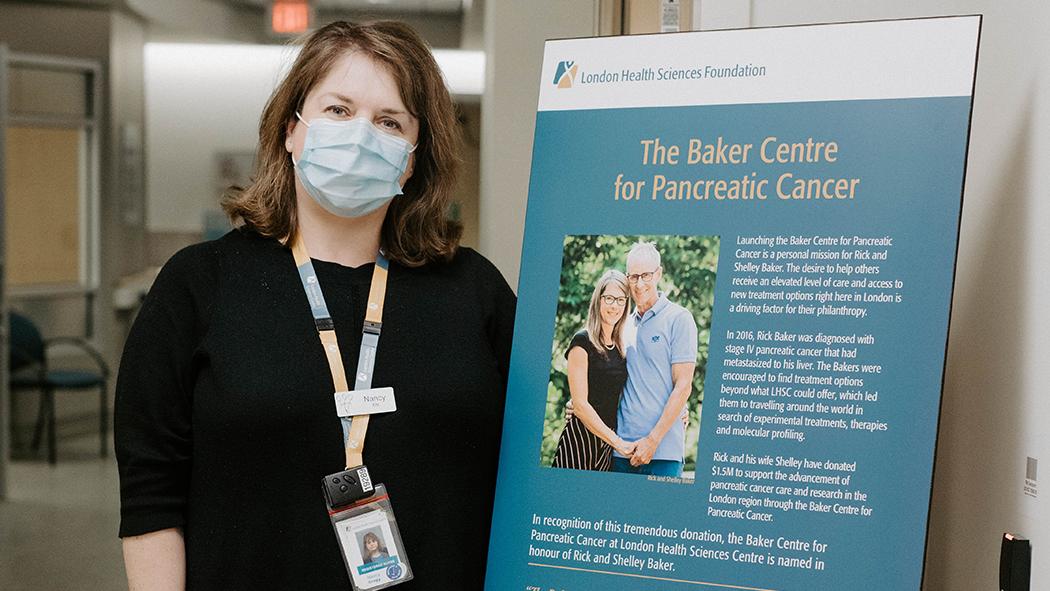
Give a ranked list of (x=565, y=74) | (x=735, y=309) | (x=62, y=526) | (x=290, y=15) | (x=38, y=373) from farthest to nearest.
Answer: (x=290, y=15) < (x=38, y=373) < (x=62, y=526) < (x=565, y=74) < (x=735, y=309)

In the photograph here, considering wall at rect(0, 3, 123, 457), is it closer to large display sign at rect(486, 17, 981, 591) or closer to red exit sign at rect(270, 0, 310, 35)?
red exit sign at rect(270, 0, 310, 35)

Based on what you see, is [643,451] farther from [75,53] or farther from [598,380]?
[75,53]

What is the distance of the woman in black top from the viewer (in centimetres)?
167

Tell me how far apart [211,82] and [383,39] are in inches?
324

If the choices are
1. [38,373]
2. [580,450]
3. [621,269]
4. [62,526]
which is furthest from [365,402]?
[38,373]

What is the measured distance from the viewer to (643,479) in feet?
5.38

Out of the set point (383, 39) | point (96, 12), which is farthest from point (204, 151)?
point (383, 39)

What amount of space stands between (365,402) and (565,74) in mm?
660

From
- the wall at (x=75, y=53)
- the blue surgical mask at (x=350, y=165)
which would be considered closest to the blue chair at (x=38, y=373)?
the wall at (x=75, y=53)

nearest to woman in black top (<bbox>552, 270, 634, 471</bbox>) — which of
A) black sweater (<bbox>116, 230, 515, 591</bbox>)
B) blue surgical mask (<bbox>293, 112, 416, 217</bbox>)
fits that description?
black sweater (<bbox>116, 230, 515, 591</bbox>)

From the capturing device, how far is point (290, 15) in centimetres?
852

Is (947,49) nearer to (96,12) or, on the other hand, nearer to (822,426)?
(822,426)

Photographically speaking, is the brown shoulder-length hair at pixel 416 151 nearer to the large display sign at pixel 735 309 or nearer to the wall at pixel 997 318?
the large display sign at pixel 735 309

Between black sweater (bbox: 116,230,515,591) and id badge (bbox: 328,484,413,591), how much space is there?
0.02m
